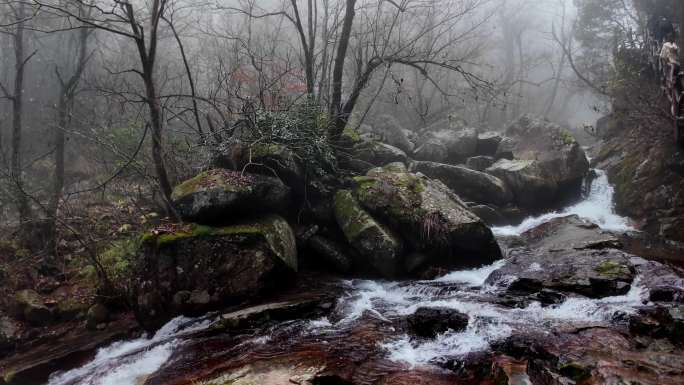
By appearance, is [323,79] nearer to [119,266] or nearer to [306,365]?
[119,266]

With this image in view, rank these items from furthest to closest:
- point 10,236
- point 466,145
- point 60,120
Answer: point 466,145
point 60,120
point 10,236

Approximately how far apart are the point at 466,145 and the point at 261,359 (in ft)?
35.5

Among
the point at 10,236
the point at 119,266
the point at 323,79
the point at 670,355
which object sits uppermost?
the point at 323,79

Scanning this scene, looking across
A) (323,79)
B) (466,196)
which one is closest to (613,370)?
(466,196)

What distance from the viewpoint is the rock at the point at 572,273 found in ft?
18.2

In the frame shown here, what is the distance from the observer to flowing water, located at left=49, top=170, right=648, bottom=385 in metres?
4.75

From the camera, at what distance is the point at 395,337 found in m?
5.02

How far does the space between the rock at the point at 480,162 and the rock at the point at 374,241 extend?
632 cm

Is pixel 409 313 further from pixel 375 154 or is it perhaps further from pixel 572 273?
pixel 375 154

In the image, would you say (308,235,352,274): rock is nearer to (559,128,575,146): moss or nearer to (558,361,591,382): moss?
(558,361,591,382): moss

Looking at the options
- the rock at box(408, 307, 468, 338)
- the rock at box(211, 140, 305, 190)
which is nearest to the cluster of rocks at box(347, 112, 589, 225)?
the rock at box(211, 140, 305, 190)

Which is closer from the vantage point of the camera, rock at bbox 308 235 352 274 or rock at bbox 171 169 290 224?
rock at bbox 171 169 290 224

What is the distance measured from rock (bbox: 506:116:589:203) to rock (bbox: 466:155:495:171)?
1.13 m

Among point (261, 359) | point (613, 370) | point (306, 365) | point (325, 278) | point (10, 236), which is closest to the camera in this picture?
point (613, 370)
